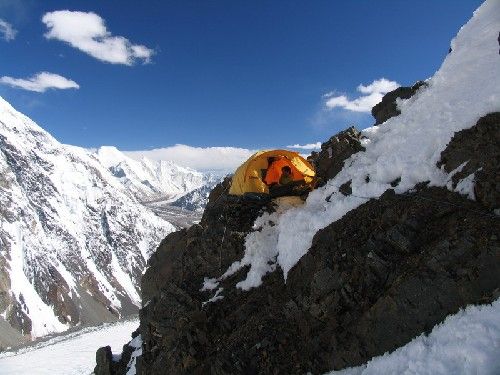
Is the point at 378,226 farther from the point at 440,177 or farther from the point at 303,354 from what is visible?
the point at 303,354

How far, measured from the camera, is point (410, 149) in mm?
18219

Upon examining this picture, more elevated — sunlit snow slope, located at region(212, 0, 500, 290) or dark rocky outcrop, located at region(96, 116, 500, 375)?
sunlit snow slope, located at region(212, 0, 500, 290)

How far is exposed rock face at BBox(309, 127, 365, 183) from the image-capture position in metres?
22.5

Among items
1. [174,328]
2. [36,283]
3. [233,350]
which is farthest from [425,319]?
[36,283]

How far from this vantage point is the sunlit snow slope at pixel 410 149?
55.2 ft

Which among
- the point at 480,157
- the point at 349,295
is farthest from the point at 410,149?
the point at 349,295

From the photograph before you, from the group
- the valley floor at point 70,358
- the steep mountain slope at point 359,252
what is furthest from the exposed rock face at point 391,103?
the valley floor at point 70,358

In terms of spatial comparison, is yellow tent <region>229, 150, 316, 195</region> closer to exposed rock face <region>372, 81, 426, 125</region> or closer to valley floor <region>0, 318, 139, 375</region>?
exposed rock face <region>372, 81, 426, 125</region>

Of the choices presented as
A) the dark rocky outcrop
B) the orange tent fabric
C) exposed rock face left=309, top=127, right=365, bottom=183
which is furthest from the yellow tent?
the dark rocky outcrop

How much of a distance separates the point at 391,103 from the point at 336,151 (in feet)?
18.4

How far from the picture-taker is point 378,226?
51.0 feet

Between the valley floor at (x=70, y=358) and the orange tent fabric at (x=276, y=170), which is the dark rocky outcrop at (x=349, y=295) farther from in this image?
the valley floor at (x=70, y=358)

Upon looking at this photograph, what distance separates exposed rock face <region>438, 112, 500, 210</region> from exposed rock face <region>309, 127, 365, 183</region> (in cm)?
647

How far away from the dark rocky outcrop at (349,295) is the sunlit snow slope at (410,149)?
0.65m
